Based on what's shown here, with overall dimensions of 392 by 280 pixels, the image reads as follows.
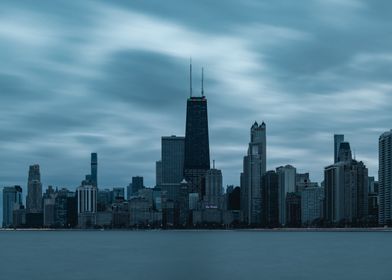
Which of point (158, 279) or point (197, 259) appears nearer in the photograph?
point (158, 279)

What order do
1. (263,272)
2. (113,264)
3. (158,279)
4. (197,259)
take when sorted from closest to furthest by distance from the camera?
(158,279) → (263,272) → (113,264) → (197,259)

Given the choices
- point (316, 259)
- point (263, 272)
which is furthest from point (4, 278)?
point (316, 259)

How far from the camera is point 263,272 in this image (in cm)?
11644

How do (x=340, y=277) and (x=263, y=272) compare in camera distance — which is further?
(x=263, y=272)

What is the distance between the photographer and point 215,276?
107750 millimetres

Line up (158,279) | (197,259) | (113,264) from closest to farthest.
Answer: (158,279) < (113,264) < (197,259)

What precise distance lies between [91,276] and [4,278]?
41.8ft

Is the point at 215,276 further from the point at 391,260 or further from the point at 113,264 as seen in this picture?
the point at 391,260

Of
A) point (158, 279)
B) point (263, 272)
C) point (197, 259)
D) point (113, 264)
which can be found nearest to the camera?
point (158, 279)

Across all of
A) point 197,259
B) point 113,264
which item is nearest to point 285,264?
point 197,259

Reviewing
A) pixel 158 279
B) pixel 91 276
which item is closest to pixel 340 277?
pixel 158 279

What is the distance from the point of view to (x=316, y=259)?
5881 inches

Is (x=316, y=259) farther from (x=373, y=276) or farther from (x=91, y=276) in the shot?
(x=91, y=276)

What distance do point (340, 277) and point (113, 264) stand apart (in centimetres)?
4364
